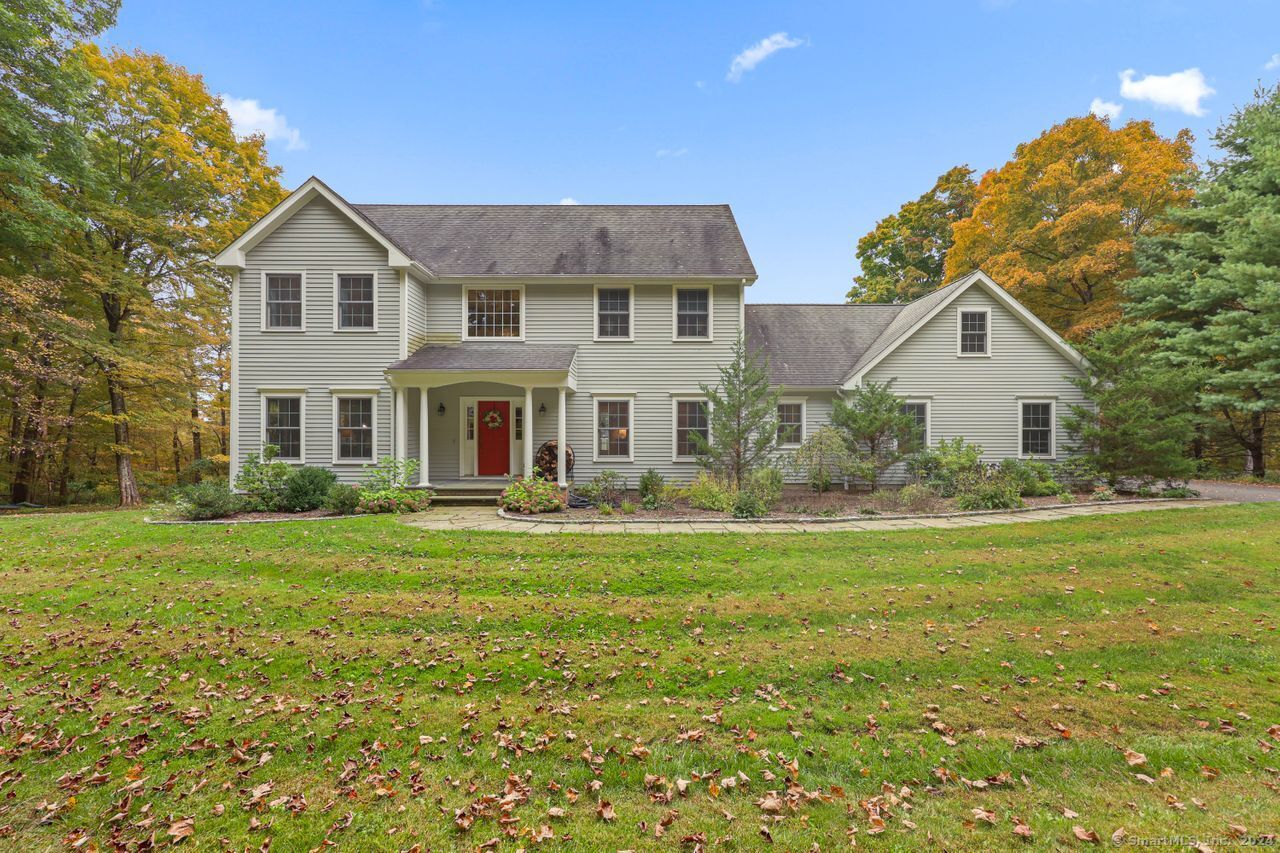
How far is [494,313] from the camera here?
50.6 feet

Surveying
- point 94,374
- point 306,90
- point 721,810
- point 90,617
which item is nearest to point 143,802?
point 721,810

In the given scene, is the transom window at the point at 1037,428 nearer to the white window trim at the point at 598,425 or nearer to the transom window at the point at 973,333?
the transom window at the point at 973,333

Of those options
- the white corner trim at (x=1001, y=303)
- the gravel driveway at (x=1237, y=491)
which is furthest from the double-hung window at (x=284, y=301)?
the gravel driveway at (x=1237, y=491)

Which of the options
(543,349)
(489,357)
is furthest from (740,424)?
(489,357)

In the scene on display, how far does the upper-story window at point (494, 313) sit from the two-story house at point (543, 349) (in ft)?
0.19

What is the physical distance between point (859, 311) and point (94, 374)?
25.7 meters

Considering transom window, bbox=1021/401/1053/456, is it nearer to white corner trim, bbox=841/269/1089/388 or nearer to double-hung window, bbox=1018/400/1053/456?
double-hung window, bbox=1018/400/1053/456

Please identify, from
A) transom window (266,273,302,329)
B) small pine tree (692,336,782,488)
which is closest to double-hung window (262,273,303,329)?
transom window (266,273,302,329)

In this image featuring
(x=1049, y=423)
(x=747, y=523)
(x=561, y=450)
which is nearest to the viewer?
(x=747, y=523)

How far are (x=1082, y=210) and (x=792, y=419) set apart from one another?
14.9 metres

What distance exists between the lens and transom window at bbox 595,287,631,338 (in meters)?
15.4

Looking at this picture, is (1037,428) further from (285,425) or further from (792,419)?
(285,425)

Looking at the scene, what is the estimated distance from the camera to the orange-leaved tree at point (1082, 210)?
20125 millimetres

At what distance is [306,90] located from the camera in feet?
62.2
